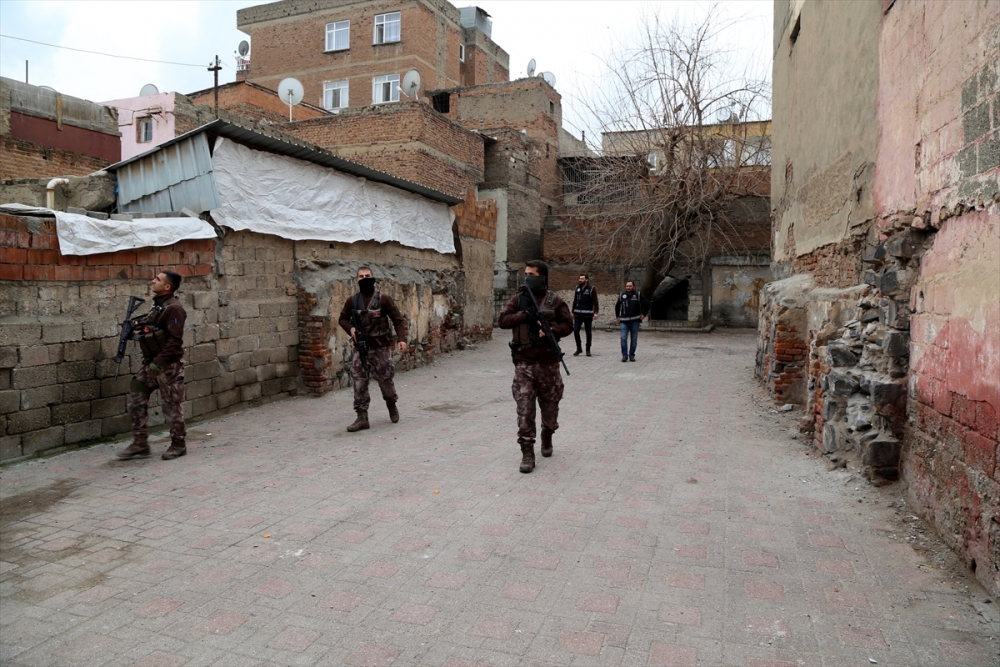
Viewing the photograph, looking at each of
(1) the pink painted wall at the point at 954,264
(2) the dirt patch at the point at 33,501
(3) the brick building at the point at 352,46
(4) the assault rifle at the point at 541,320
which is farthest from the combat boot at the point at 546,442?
(3) the brick building at the point at 352,46

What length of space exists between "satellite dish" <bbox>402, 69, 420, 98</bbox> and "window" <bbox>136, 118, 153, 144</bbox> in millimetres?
9268

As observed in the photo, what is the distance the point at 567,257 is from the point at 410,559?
20439 millimetres

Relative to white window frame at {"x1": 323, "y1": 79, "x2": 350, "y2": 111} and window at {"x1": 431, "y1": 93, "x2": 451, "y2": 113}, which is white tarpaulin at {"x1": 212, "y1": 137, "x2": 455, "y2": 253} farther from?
white window frame at {"x1": 323, "y1": 79, "x2": 350, "y2": 111}

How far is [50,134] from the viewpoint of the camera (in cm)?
1534

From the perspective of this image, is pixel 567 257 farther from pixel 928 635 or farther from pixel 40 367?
Result: pixel 928 635

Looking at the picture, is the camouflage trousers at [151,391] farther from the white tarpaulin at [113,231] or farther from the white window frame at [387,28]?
the white window frame at [387,28]

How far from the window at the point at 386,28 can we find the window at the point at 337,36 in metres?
1.78

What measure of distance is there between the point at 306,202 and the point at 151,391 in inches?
168

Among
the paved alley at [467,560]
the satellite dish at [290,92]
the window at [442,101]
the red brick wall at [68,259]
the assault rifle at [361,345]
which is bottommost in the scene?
the paved alley at [467,560]

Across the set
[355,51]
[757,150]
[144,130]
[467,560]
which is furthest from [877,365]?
[355,51]

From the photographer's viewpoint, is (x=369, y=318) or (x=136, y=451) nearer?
(x=136, y=451)

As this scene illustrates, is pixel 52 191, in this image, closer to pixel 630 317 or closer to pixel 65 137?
pixel 65 137

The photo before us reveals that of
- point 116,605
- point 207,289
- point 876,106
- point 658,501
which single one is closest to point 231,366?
point 207,289

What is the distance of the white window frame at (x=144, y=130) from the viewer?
829 inches
